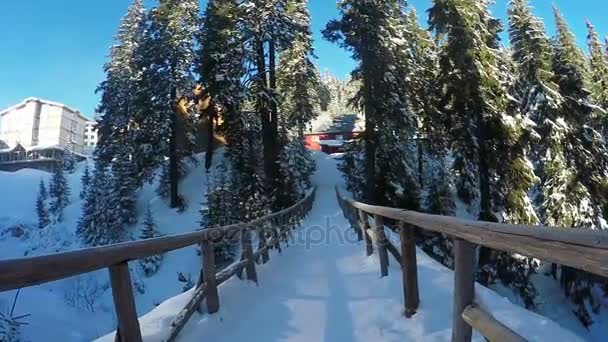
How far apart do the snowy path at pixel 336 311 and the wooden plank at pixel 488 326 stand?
0.90 m

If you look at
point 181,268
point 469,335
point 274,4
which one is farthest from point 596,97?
point 469,335

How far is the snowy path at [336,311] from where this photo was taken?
4215 mm

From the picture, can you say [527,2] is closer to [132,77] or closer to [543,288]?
[543,288]

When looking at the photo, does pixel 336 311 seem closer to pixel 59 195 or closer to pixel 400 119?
pixel 400 119

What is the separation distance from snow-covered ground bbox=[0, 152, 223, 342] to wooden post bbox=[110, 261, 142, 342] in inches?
71.5

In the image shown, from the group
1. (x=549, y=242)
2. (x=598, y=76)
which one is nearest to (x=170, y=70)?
(x=549, y=242)

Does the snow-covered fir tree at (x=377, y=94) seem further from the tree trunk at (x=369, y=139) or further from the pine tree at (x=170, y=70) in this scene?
the pine tree at (x=170, y=70)

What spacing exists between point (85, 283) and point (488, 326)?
21.5 m

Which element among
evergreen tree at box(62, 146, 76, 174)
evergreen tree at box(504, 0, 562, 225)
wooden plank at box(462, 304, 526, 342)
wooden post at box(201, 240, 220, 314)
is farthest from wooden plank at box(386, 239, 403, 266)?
evergreen tree at box(62, 146, 76, 174)

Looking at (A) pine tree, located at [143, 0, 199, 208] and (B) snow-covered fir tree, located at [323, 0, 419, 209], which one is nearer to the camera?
(B) snow-covered fir tree, located at [323, 0, 419, 209]

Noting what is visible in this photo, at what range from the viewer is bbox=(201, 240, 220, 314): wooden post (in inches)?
209

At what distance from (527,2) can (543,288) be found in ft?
46.1

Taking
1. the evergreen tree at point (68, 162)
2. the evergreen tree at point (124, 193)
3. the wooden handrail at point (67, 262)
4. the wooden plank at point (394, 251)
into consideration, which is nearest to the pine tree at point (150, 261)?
the evergreen tree at point (124, 193)

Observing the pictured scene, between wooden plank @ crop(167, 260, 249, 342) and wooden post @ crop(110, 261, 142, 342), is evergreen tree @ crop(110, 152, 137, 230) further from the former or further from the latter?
wooden post @ crop(110, 261, 142, 342)
